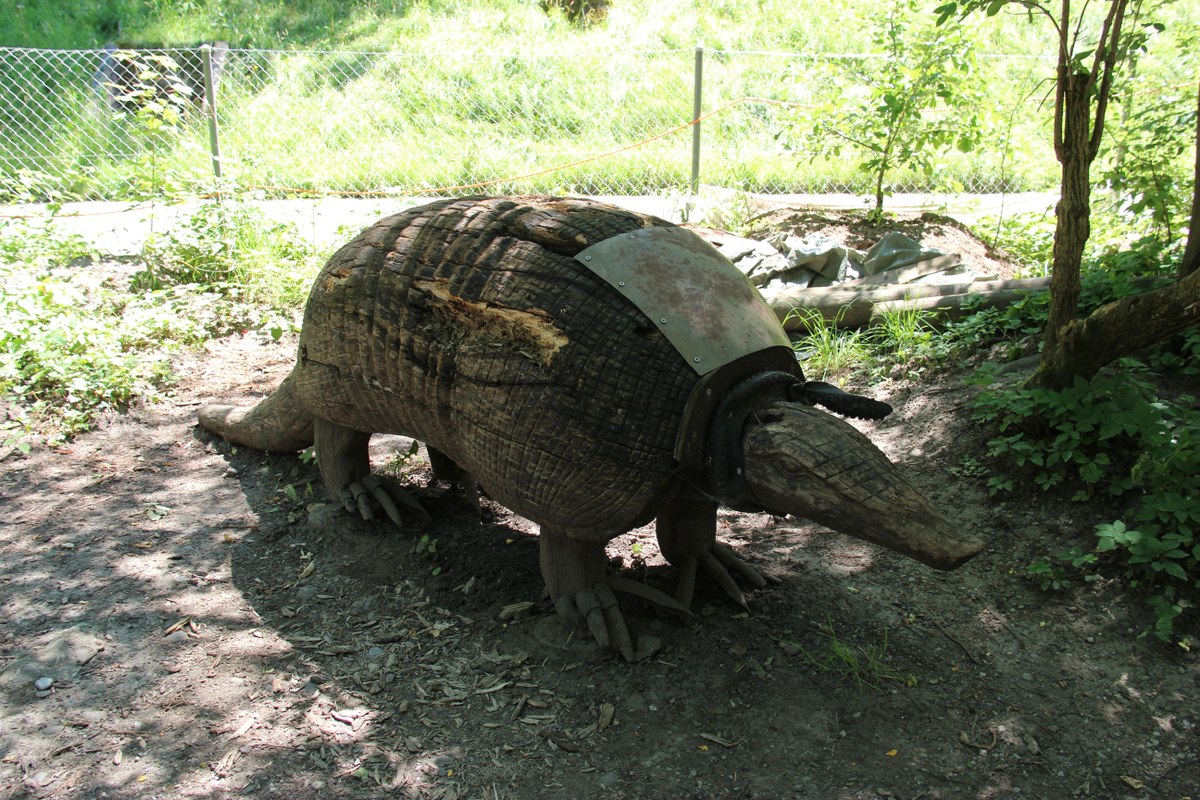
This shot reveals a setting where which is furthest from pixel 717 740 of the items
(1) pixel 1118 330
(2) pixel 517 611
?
(1) pixel 1118 330

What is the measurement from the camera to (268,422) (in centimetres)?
424

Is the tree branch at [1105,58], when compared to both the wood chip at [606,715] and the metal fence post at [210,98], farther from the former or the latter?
the metal fence post at [210,98]

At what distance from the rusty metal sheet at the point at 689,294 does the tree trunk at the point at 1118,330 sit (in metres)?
1.42

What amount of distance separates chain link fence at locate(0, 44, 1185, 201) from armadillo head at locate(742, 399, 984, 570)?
5.93 m

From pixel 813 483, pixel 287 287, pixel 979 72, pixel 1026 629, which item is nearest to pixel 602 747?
pixel 813 483

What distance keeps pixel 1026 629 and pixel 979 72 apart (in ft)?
16.8

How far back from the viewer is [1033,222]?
6961mm

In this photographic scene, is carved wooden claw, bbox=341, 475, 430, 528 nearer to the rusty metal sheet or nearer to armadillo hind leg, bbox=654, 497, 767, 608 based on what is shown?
armadillo hind leg, bbox=654, 497, 767, 608

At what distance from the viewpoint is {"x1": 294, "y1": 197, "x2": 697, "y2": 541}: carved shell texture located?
2.61 m

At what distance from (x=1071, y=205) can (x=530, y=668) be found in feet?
8.83

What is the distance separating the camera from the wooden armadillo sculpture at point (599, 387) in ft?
7.86

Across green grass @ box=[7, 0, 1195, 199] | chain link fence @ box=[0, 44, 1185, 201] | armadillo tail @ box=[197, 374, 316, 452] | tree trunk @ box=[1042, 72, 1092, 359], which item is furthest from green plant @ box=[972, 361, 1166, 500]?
chain link fence @ box=[0, 44, 1185, 201]

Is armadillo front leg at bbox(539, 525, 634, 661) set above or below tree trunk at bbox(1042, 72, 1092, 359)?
below

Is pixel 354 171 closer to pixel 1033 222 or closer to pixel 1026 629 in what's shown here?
pixel 1033 222
